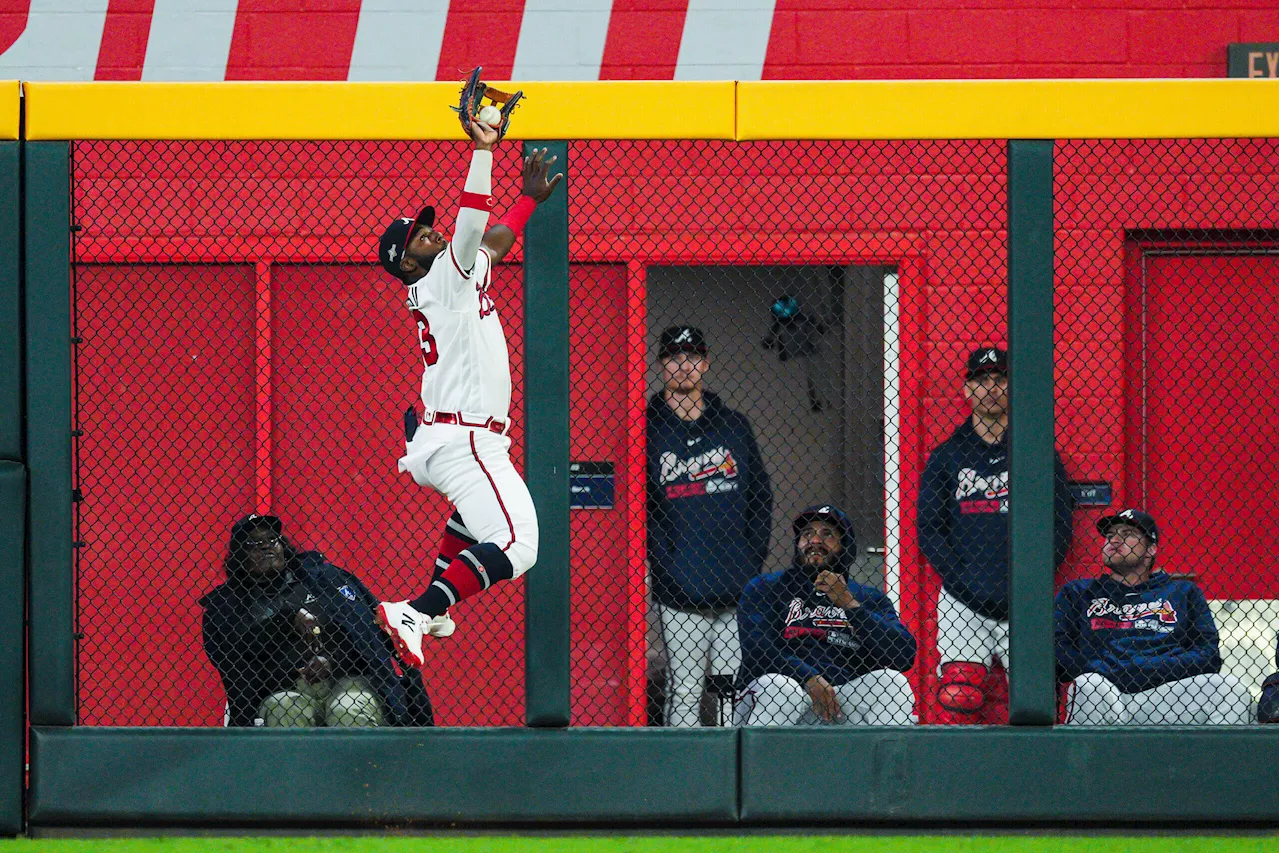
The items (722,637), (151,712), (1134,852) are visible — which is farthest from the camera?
(151,712)

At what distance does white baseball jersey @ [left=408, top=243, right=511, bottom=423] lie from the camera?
415cm

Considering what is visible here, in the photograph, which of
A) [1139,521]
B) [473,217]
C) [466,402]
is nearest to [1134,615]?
[1139,521]

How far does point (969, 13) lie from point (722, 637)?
280 centimetres

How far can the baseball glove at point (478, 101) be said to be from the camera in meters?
3.99

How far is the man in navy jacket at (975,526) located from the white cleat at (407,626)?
2159mm

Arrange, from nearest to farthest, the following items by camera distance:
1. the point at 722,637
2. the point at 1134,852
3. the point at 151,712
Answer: the point at 1134,852 → the point at 722,637 → the point at 151,712

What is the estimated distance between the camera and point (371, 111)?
14.6 feet

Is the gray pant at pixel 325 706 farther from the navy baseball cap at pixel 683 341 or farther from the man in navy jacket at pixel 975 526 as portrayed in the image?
the man in navy jacket at pixel 975 526

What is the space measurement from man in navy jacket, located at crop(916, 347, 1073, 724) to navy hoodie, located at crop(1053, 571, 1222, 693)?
261 mm

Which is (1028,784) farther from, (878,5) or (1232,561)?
(878,5)

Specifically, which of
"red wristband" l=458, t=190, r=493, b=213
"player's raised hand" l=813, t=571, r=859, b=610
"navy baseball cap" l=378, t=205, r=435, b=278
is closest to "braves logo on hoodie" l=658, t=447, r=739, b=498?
"player's raised hand" l=813, t=571, r=859, b=610

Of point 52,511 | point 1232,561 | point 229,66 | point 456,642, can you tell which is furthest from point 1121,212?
point 52,511

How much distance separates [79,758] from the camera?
4.34 metres

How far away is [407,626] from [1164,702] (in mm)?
2551
